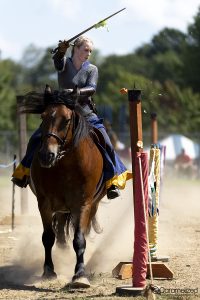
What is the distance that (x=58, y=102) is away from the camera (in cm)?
918

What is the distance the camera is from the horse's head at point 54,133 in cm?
874

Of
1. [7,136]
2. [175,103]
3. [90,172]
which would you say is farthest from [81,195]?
[175,103]

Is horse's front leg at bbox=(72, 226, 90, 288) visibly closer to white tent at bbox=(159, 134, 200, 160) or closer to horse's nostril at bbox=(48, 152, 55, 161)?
horse's nostril at bbox=(48, 152, 55, 161)

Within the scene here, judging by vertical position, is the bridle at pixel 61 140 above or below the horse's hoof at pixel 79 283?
above

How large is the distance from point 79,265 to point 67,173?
1.02 metres

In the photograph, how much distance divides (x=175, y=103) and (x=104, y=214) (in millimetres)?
47459

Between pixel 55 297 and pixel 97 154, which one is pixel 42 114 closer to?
pixel 97 154

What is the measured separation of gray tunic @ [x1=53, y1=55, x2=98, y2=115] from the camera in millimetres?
9805

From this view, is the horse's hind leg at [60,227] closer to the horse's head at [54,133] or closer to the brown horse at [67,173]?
the brown horse at [67,173]

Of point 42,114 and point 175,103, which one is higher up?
point 175,103

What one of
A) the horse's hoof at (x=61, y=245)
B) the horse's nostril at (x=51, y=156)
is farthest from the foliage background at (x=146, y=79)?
the horse's hoof at (x=61, y=245)

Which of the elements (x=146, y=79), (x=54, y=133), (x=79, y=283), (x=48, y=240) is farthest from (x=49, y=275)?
(x=146, y=79)

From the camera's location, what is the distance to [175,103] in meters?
62.2

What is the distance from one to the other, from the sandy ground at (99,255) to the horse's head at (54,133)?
4.66 feet
